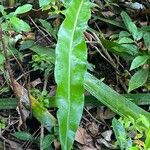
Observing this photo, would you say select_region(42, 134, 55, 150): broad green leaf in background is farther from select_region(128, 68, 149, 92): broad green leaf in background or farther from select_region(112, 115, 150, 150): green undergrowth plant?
select_region(128, 68, 149, 92): broad green leaf in background

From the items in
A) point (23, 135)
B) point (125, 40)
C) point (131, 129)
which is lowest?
point (23, 135)

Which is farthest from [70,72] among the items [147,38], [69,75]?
[147,38]

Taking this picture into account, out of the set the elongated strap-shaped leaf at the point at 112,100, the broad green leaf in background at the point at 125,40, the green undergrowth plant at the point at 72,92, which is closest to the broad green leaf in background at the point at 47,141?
the green undergrowth plant at the point at 72,92

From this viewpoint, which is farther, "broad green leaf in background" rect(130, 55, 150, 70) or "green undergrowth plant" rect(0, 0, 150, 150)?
"broad green leaf in background" rect(130, 55, 150, 70)

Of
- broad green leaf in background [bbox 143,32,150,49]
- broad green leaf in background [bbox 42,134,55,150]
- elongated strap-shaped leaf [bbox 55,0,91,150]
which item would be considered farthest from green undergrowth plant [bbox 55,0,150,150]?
broad green leaf in background [bbox 143,32,150,49]

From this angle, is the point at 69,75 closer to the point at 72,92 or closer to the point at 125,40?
the point at 72,92

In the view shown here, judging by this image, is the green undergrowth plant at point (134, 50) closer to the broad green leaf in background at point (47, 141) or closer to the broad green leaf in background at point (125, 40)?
the broad green leaf in background at point (125, 40)
